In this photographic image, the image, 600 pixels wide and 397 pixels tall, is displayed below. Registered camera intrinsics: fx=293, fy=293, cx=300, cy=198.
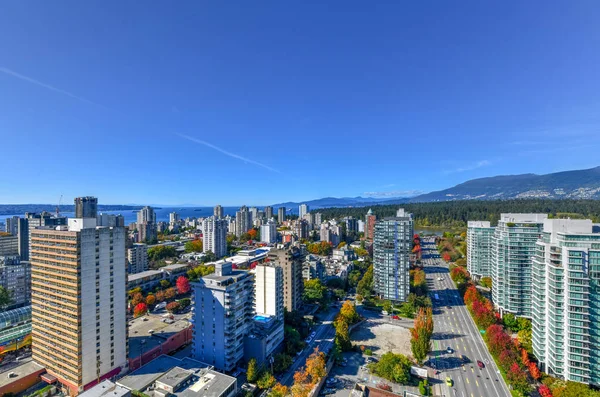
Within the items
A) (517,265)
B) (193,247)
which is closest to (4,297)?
(193,247)

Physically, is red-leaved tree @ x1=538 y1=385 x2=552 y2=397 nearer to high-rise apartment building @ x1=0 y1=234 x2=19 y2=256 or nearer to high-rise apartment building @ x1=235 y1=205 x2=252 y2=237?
high-rise apartment building @ x1=0 y1=234 x2=19 y2=256

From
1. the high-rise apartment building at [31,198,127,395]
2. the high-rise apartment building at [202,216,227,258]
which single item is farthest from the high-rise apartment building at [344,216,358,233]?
the high-rise apartment building at [31,198,127,395]

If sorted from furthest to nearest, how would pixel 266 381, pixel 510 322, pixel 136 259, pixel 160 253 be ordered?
pixel 160 253, pixel 136 259, pixel 510 322, pixel 266 381

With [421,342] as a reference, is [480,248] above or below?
above

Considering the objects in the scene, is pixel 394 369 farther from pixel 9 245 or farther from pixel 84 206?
pixel 9 245

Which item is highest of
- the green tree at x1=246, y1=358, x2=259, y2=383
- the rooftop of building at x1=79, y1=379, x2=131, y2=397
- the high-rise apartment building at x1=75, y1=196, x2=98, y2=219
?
the high-rise apartment building at x1=75, y1=196, x2=98, y2=219

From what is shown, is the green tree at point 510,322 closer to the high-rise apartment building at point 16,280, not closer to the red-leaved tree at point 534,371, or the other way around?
the red-leaved tree at point 534,371

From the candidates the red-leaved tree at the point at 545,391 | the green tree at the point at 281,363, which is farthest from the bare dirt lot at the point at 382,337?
the red-leaved tree at the point at 545,391

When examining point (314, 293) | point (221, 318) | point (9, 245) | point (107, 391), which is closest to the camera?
point (107, 391)
